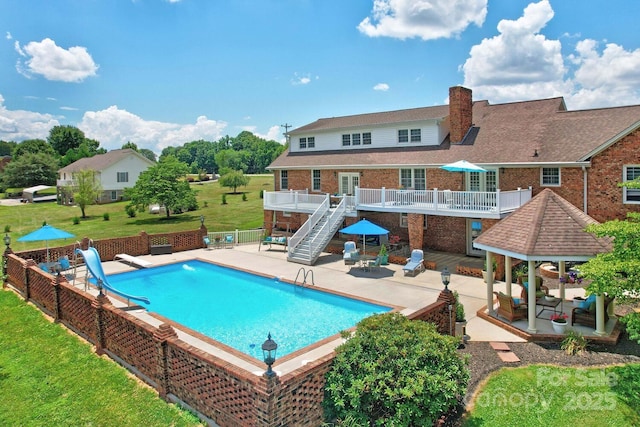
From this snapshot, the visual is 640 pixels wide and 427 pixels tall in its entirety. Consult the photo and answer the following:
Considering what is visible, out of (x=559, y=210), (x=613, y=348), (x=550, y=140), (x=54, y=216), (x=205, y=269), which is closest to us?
(x=613, y=348)

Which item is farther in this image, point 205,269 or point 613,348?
point 205,269

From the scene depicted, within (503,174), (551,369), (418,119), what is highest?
(418,119)

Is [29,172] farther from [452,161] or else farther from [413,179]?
[452,161]

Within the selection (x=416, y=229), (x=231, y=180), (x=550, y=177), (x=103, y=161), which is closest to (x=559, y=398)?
(x=416, y=229)

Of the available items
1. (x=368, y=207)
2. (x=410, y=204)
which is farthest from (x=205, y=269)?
(x=410, y=204)

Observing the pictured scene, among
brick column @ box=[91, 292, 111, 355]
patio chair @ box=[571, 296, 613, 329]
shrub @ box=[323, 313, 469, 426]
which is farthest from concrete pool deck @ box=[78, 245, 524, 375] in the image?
shrub @ box=[323, 313, 469, 426]

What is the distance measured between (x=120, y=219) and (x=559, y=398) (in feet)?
134

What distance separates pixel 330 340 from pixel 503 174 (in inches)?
520

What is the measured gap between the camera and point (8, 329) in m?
13.1

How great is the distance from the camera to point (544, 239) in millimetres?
11633

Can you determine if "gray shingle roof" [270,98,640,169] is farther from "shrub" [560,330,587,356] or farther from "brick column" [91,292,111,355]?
"brick column" [91,292,111,355]

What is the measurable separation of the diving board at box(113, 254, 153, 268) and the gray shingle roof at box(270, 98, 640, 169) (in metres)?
11.3

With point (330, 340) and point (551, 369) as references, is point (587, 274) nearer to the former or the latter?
point (551, 369)

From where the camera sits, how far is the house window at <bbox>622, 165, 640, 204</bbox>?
16.6 m
